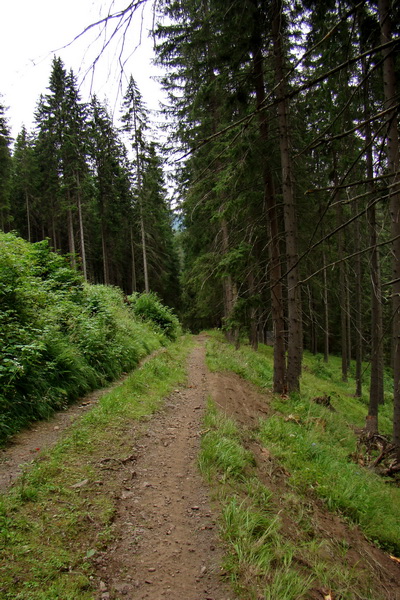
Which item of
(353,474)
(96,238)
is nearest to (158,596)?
(353,474)

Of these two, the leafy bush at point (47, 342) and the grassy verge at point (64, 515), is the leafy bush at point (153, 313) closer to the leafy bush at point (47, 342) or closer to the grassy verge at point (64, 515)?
the leafy bush at point (47, 342)

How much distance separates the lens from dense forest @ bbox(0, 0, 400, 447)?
12.6ft

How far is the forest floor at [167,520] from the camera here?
2.47m

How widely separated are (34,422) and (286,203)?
7.07 metres

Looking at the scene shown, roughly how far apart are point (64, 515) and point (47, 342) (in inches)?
138

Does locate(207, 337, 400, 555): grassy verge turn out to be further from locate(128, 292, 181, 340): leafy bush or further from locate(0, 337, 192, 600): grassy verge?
locate(128, 292, 181, 340): leafy bush

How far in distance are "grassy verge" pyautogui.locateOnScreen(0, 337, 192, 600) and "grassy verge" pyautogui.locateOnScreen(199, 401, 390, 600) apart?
109 centimetres

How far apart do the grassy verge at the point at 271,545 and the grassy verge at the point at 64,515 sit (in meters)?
1.09

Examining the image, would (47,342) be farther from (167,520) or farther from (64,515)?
(167,520)

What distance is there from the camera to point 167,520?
3180 millimetres

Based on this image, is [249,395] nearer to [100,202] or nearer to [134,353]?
[134,353]

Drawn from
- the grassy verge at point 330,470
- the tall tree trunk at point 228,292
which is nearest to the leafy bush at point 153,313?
the tall tree trunk at point 228,292

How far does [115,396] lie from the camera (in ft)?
19.3

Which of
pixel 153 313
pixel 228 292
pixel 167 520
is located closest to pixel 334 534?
pixel 167 520
